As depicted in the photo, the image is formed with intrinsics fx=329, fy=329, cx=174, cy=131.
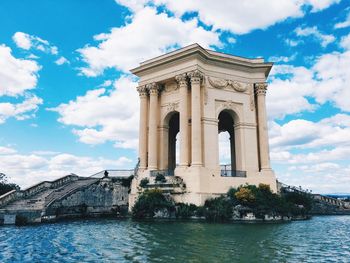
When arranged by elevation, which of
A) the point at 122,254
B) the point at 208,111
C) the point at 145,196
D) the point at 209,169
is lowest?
the point at 122,254

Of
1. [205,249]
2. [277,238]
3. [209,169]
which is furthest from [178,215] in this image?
[205,249]

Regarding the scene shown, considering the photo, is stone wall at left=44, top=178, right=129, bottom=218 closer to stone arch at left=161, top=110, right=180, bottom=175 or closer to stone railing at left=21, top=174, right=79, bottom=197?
stone railing at left=21, top=174, right=79, bottom=197

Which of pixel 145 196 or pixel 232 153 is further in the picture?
pixel 232 153

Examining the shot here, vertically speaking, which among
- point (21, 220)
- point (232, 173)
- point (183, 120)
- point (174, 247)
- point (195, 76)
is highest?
point (195, 76)

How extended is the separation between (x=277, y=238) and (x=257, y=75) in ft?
58.4

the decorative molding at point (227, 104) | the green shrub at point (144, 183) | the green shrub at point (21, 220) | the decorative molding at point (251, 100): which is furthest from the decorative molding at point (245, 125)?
the green shrub at point (21, 220)

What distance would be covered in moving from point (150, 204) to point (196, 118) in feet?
23.2

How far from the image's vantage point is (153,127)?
2684cm

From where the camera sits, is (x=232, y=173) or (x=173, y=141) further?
→ (x=173, y=141)

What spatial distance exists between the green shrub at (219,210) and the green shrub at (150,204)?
94.1 inches

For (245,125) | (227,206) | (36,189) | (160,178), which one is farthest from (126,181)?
(245,125)

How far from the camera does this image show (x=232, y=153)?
3112 cm

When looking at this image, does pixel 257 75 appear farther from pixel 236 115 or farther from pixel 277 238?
pixel 277 238

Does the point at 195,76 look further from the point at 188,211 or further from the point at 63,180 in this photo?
the point at 63,180
